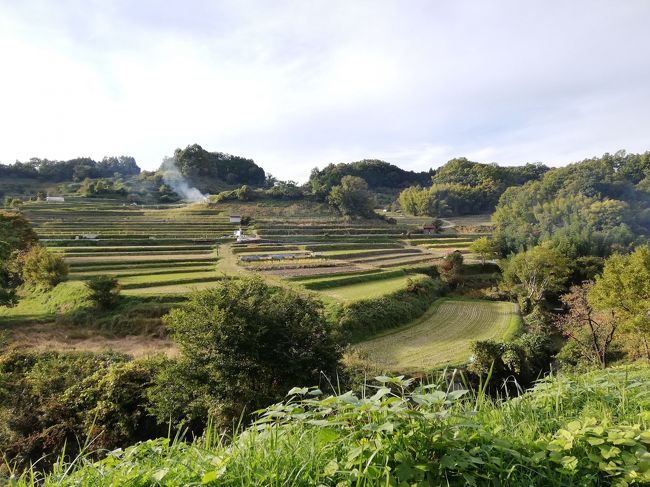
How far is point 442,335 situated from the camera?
20.8 metres

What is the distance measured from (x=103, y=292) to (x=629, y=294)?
26863 millimetres

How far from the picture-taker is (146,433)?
35.9ft

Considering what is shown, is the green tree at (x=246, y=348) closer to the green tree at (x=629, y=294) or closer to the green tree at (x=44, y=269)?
the green tree at (x=629, y=294)

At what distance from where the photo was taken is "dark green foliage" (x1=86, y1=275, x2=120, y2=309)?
1972 cm

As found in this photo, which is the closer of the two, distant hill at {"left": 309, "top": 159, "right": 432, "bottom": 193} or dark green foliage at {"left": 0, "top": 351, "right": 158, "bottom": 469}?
dark green foliage at {"left": 0, "top": 351, "right": 158, "bottom": 469}

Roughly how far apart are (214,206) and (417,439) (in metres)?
60.8

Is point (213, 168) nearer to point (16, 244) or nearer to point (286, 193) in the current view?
point (286, 193)

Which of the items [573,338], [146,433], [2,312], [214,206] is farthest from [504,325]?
[214,206]

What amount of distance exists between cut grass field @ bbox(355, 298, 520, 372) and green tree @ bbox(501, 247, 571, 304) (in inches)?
130

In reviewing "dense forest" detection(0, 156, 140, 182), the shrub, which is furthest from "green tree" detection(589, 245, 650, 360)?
"dense forest" detection(0, 156, 140, 182)

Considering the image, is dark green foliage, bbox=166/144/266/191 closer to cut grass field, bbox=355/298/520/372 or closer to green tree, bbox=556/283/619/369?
cut grass field, bbox=355/298/520/372

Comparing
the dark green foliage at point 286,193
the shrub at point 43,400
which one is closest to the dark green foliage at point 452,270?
the shrub at point 43,400

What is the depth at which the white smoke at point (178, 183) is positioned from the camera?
75800 millimetres

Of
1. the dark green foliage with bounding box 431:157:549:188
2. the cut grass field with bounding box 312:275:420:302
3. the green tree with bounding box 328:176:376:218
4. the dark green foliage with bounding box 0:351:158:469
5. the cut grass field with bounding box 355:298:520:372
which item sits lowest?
the cut grass field with bounding box 355:298:520:372
